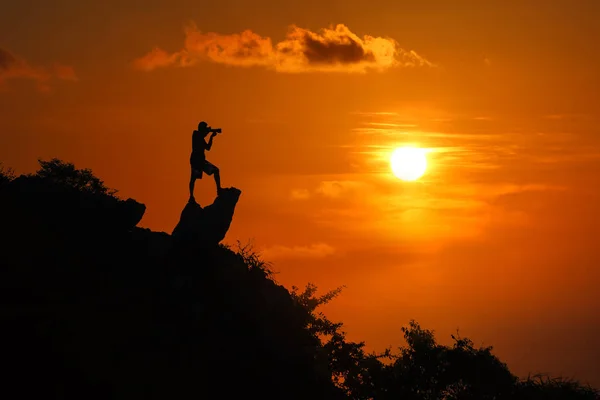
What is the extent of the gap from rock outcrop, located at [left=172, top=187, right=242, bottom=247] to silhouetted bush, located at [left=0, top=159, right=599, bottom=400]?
622 mm

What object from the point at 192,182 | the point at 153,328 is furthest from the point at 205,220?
the point at 153,328

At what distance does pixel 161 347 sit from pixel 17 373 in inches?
266

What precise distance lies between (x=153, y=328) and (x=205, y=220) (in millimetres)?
6295

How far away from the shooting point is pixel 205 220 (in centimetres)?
4269

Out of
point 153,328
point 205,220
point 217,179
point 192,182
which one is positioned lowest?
point 153,328

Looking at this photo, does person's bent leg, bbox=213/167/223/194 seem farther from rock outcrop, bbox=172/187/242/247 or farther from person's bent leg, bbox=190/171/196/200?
person's bent leg, bbox=190/171/196/200

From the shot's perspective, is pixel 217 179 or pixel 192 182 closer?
pixel 192 182

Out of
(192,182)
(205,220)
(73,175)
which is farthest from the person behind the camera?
(73,175)

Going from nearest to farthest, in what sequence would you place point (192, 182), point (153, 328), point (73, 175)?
point (153, 328) < point (192, 182) < point (73, 175)

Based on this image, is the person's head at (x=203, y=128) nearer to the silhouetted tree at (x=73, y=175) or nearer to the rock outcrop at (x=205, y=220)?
the rock outcrop at (x=205, y=220)

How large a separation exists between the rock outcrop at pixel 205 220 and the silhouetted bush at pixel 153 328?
622 millimetres

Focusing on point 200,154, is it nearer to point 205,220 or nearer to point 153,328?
point 205,220

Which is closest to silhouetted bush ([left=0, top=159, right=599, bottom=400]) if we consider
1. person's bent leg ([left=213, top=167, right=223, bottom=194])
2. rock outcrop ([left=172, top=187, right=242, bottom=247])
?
A: rock outcrop ([left=172, top=187, right=242, bottom=247])

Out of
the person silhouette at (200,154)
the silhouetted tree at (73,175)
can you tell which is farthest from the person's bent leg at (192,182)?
the silhouetted tree at (73,175)
